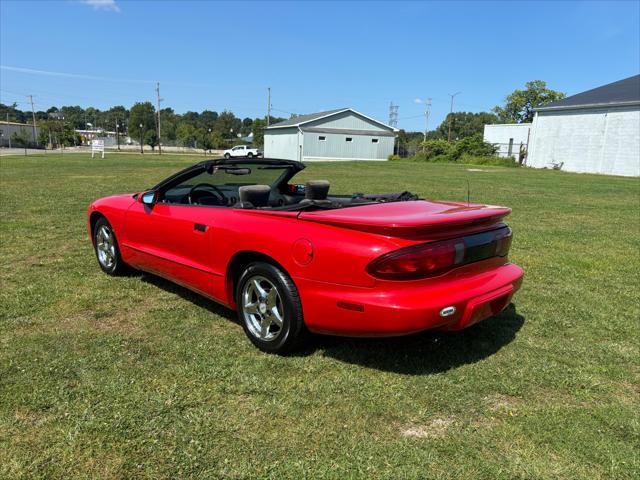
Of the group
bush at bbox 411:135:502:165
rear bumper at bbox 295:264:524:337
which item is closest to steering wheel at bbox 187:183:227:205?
rear bumper at bbox 295:264:524:337

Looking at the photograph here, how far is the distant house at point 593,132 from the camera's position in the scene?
1220 inches

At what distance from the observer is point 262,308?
3537mm

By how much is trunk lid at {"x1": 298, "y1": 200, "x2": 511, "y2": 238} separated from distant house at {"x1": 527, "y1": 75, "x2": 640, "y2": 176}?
33497mm

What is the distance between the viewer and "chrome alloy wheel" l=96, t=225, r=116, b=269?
206 inches


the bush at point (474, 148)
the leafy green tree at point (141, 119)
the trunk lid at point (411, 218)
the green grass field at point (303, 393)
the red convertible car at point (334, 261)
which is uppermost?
the leafy green tree at point (141, 119)

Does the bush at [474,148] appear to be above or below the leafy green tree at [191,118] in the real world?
below

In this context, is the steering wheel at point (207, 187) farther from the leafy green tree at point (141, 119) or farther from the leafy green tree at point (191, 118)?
the leafy green tree at point (191, 118)

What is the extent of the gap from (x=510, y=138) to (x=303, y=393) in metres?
46.9

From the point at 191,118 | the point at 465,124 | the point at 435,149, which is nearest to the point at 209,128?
the point at 191,118

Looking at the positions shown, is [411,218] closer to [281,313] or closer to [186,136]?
[281,313]

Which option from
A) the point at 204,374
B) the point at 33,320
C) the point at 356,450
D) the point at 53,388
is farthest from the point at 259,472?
the point at 33,320

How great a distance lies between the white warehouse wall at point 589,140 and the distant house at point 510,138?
13.3ft

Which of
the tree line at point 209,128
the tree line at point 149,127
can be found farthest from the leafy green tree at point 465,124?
the tree line at point 149,127

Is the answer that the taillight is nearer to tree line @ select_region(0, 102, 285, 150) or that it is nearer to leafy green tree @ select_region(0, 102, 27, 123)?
tree line @ select_region(0, 102, 285, 150)
